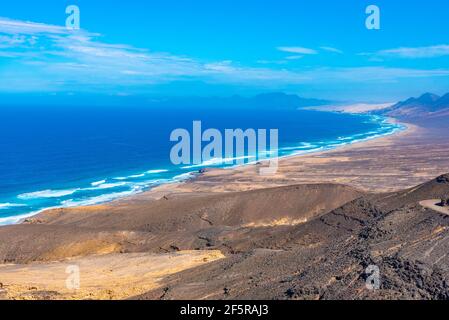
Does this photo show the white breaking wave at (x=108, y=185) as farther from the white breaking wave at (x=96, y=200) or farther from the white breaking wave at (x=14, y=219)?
the white breaking wave at (x=14, y=219)

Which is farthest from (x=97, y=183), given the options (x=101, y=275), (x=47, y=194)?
(x=101, y=275)

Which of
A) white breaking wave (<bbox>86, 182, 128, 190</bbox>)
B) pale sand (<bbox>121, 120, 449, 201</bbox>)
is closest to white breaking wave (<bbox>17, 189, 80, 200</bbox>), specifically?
white breaking wave (<bbox>86, 182, 128, 190</bbox>)

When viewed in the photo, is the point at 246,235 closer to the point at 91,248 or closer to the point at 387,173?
the point at 91,248

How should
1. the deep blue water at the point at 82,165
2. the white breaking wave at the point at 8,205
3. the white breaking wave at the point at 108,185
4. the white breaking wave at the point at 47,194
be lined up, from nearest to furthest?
the white breaking wave at the point at 8,205, the deep blue water at the point at 82,165, the white breaking wave at the point at 47,194, the white breaking wave at the point at 108,185

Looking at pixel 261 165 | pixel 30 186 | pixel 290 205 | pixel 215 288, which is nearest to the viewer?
pixel 215 288

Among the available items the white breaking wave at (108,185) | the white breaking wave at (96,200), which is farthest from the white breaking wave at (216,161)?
the white breaking wave at (96,200)

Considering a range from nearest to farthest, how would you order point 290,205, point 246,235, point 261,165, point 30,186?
point 246,235 → point 290,205 → point 30,186 → point 261,165

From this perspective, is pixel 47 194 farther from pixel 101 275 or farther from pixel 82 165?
pixel 101 275
